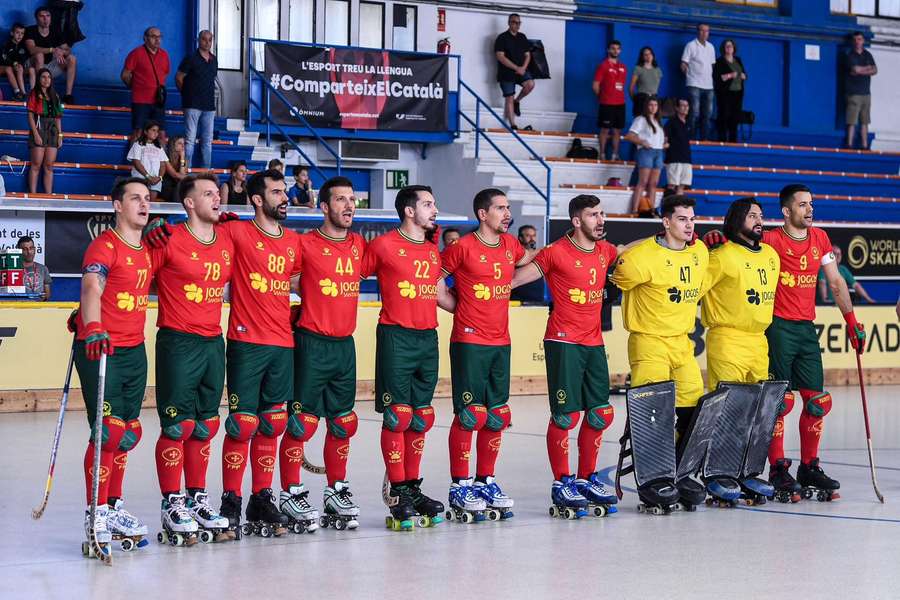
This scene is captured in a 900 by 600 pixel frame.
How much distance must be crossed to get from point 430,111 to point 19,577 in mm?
16644

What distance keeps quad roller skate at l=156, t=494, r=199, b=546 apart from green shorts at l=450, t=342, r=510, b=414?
77.4 inches

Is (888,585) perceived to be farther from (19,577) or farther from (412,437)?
(19,577)

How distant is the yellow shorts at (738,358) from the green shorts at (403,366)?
2.25 meters

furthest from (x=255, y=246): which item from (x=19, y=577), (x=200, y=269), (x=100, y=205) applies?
(x=100, y=205)

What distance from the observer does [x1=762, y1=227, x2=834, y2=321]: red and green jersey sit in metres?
10.3

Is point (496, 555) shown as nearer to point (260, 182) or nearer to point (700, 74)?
point (260, 182)

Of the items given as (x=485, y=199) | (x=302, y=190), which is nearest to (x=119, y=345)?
(x=485, y=199)

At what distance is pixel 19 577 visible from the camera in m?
7.32

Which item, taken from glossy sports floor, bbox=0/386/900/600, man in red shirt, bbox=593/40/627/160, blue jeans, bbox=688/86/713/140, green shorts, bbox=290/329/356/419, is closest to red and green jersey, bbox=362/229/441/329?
green shorts, bbox=290/329/356/419

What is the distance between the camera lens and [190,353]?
8.23 meters

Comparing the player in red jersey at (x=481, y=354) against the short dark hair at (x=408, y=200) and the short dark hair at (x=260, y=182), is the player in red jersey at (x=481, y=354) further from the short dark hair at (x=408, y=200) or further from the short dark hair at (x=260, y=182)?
the short dark hair at (x=260, y=182)

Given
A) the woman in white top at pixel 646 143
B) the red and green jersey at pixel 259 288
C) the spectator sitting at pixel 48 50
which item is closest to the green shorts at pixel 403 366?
the red and green jersey at pixel 259 288

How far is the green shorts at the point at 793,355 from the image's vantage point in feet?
33.8

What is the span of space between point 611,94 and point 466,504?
16.0 m
